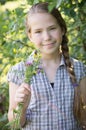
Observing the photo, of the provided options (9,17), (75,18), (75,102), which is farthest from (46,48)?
(9,17)

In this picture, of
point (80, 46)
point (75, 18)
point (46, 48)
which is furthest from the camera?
point (80, 46)

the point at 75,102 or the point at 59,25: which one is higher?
the point at 59,25

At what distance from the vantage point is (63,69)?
295cm

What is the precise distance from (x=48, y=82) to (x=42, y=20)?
0.37 m

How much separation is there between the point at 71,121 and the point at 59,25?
576mm

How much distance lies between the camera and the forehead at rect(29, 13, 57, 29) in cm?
280

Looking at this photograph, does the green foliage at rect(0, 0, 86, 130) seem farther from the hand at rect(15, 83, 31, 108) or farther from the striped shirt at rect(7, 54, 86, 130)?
the hand at rect(15, 83, 31, 108)

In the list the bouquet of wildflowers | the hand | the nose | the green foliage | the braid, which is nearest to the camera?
the bouquet of wildflowers

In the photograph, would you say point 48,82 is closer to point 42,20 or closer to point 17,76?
point 17,76

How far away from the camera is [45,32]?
2.79 meters

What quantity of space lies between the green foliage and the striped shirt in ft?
1.47

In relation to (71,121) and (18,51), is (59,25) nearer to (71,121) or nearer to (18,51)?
(71,121)

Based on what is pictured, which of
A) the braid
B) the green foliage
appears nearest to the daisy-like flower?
the braid

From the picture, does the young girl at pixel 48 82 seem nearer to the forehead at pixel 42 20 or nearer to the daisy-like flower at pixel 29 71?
the forehead at pixel 42 20
